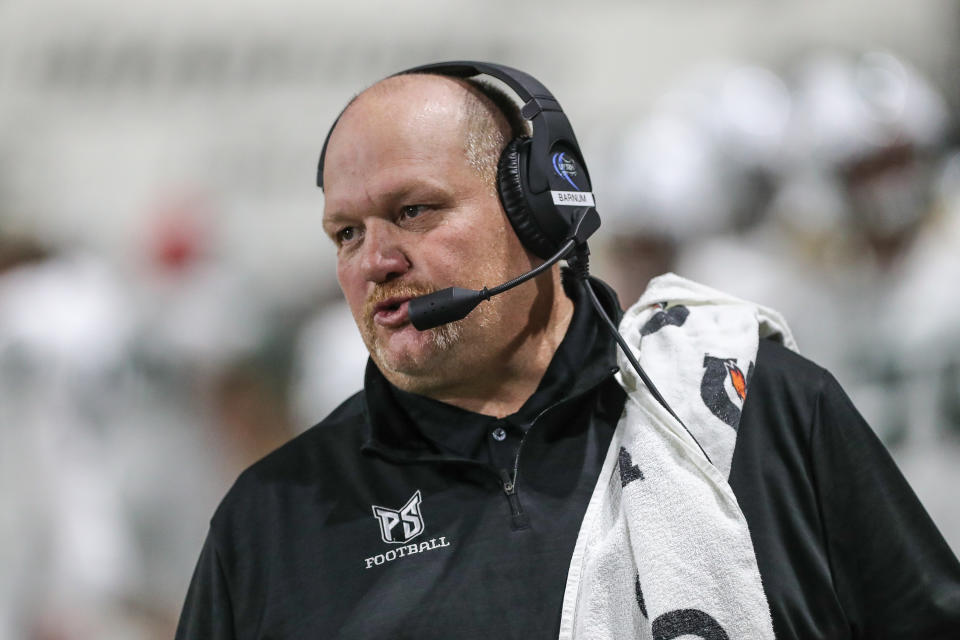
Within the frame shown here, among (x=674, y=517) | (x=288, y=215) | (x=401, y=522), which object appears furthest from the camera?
(x=288, y=215)

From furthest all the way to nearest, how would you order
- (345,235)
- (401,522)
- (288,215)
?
(288,215) → (345,235) → (401,522)

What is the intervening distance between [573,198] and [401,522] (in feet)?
1.29

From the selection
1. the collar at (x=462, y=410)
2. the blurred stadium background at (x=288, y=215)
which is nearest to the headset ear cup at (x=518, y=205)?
the collar at (x=462, y=410)

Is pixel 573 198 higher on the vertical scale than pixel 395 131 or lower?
lower

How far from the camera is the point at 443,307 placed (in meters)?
0.99

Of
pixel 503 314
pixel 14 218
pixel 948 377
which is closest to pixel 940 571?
pixel 503 314

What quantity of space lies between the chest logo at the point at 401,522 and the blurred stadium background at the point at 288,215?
1.47m

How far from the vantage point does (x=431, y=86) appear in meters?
1.12

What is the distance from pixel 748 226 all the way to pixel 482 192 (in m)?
1.78

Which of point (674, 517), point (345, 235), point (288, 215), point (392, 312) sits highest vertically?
point (288, 215)

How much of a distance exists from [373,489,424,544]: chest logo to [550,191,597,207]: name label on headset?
1.14 feet

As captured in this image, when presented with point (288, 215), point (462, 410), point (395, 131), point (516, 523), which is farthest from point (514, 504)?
point (288, 215)

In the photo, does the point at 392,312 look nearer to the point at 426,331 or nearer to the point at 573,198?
the point at 426,331

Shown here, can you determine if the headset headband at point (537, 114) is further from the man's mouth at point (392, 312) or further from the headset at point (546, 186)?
the man's mouth at point (392, 312)
